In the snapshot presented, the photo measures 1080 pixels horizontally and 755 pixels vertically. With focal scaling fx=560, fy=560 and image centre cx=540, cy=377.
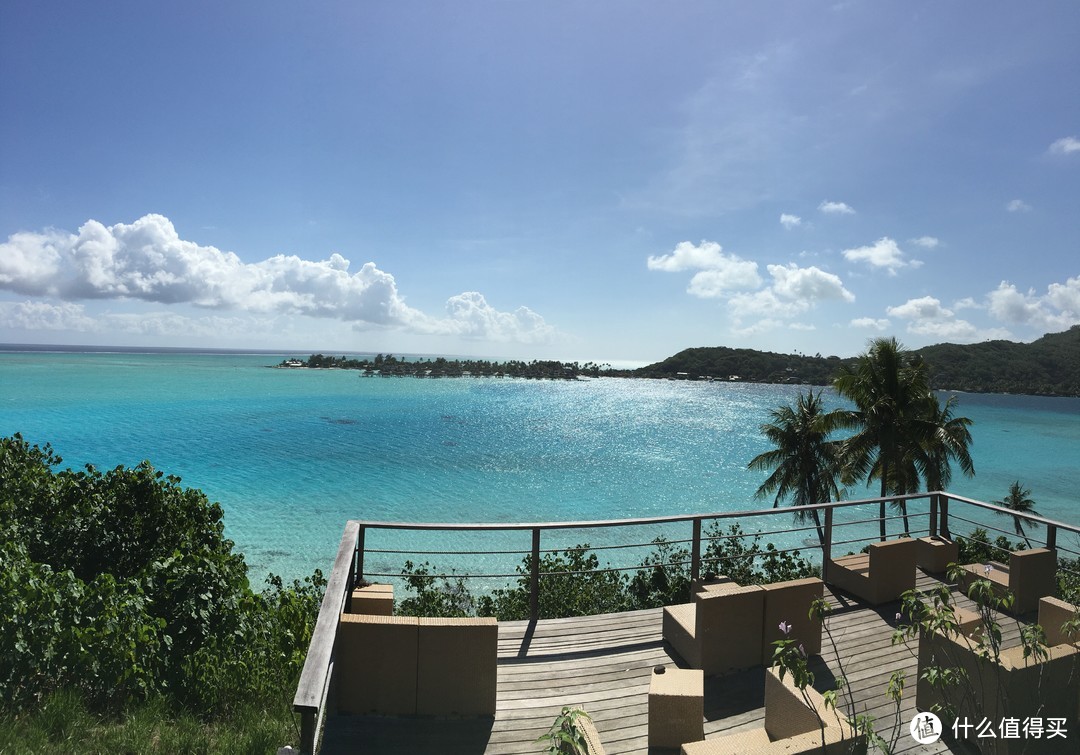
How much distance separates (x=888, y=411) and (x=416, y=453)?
3425 centimetres

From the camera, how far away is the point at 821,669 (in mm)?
4074

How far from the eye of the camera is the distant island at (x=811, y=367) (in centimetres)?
11912

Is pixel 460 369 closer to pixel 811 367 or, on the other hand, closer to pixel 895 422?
pixel 811 367

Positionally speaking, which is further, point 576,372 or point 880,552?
point 576,372

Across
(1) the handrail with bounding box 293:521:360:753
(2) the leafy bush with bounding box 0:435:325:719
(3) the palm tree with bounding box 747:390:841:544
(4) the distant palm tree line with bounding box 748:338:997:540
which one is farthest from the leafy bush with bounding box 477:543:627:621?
(3) the palm tree with bounding box 747:390:841:544

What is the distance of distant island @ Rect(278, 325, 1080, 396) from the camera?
119125 millimetres

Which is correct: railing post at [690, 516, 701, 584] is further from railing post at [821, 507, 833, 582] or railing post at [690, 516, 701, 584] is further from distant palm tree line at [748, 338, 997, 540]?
distant palm tree line at [748, 338, 997, 540]

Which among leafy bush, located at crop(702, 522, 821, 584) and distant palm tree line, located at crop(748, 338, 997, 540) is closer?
leafy bush, located at crop(702, 522, 821, 584)

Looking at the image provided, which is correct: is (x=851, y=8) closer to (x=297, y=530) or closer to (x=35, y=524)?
(x=35, y=524)

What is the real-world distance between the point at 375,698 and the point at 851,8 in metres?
10.7

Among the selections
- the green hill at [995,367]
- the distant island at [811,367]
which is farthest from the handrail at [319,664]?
the green hill at [995,367]

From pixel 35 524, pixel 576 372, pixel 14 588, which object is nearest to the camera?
pixel 14 588

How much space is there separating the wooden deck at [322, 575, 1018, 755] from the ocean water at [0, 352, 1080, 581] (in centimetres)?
1838

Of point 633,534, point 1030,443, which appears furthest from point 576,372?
point 633,534
